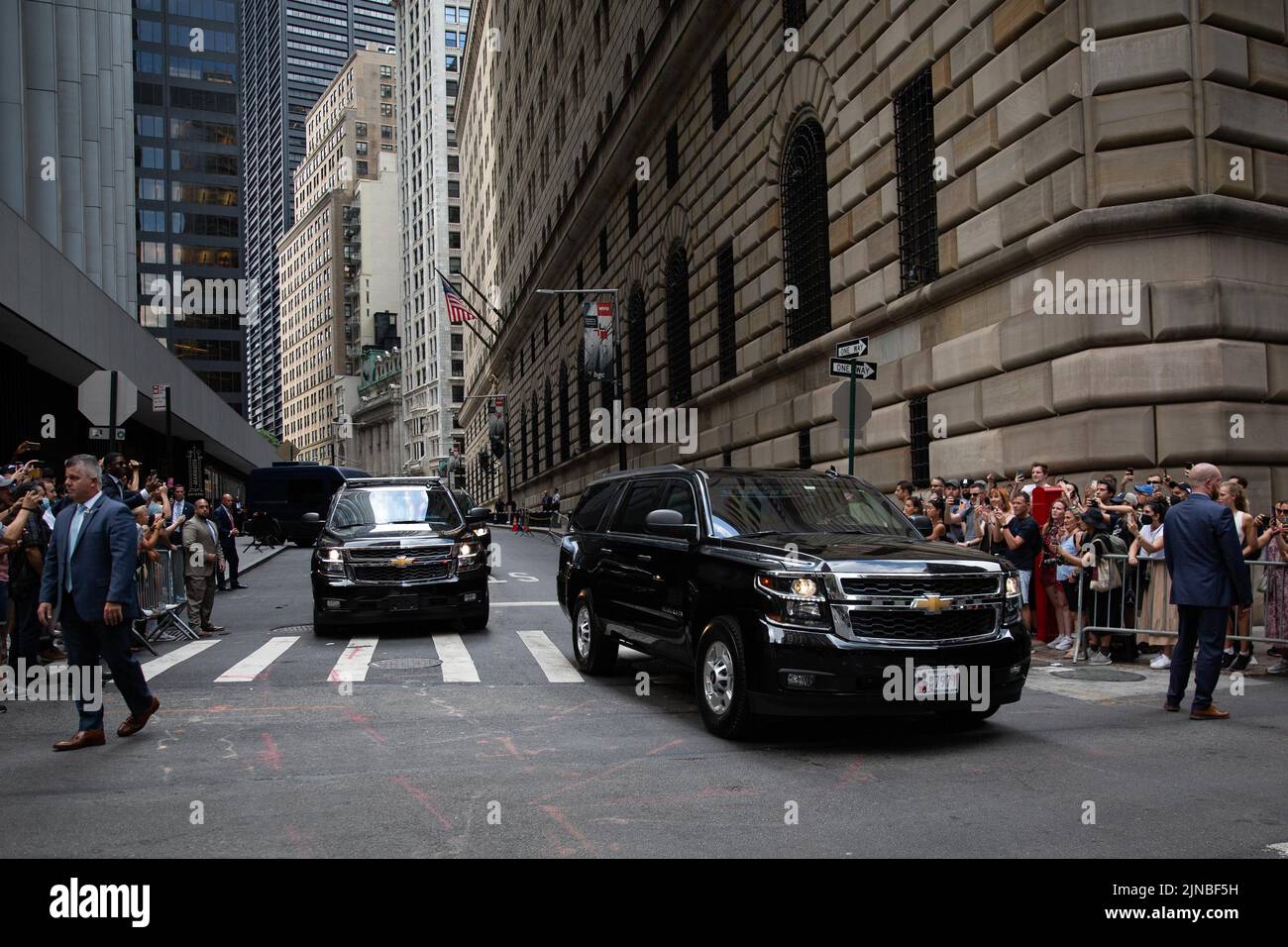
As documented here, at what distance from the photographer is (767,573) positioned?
7543 millimetres

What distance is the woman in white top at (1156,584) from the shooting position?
11.3 metres

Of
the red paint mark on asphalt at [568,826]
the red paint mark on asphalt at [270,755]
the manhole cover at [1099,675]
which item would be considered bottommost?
the manhole cover at [1099,675]

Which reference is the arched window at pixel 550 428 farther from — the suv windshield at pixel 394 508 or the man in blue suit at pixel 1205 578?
the man in blue suit at pixel 1205 578

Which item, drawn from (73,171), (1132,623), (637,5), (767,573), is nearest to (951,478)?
(1132,623)

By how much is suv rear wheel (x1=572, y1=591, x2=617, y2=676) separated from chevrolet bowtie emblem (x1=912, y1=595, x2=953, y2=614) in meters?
3.87

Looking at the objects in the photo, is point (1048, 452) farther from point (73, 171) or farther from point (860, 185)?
point (73, 171)

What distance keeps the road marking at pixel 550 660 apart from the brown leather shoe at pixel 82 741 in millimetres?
4033

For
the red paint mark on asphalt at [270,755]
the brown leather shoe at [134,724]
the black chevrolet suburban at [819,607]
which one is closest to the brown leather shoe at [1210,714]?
the black chevrolet suburban at [819,607]

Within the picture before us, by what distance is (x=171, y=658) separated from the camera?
1290 centimetres

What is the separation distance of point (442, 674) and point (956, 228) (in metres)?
10.7

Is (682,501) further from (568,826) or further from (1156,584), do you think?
(1156,584)

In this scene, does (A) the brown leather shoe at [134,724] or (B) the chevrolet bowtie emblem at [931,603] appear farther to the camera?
(A) the brown leather shoe at [134,724]

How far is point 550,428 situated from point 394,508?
4494cm

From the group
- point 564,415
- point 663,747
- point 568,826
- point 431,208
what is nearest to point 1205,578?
point 663,747
